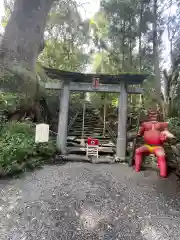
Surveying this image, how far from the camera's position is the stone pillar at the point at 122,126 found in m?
5.35

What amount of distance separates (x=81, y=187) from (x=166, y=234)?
5.50 ft

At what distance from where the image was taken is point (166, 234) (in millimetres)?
2434

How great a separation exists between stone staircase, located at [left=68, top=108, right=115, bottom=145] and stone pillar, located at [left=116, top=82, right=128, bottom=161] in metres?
2.31

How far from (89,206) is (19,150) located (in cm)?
215

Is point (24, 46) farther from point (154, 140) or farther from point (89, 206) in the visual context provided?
point (89, 206)

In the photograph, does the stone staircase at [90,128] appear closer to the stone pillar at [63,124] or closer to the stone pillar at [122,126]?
the stone pillar at [63,124]

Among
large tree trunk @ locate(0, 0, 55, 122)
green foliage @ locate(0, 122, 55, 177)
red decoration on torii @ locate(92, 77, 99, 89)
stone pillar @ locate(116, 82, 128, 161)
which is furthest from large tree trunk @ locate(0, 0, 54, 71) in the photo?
stone pillar @ locate(116, 82, 128, 161)

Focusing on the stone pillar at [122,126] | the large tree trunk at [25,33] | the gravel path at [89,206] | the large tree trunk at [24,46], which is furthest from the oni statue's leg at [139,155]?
the large tree trunk at [25,33]

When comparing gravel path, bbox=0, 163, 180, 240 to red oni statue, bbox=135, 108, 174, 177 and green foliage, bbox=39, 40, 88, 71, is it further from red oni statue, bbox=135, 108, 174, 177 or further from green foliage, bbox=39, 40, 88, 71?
green foliage, bbox=39, 40, 88, 71

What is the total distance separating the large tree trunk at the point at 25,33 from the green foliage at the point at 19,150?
3.56m

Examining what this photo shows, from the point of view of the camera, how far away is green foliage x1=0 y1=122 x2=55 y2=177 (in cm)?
374

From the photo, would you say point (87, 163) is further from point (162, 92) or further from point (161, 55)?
point (161, 55)

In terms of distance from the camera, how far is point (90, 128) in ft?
29.6

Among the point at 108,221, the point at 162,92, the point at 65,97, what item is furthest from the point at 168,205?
the point at 162,92
